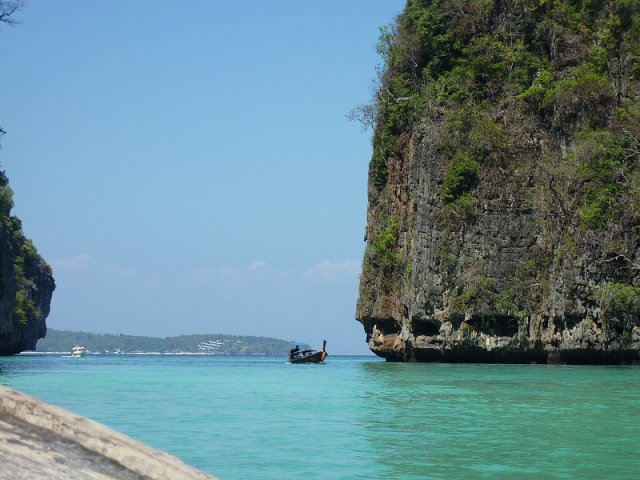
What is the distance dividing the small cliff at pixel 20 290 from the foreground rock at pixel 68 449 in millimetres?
50728

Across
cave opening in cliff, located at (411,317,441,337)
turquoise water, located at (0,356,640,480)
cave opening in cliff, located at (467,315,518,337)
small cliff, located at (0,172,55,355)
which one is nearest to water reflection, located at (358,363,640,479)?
turquoise water, located at (0,356,640,480)

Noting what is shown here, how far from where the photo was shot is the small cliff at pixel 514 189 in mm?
35312

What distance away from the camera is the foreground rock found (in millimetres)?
2537

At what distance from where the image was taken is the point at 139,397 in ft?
63.4

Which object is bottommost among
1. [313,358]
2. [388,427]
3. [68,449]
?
[388,427]

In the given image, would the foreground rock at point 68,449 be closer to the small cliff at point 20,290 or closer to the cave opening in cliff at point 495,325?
the cave opening in cliff at point 495,325

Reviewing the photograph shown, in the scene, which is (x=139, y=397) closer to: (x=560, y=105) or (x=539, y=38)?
(x=560, y=105)

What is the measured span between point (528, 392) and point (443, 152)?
22.5m

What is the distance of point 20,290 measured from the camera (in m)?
72.0

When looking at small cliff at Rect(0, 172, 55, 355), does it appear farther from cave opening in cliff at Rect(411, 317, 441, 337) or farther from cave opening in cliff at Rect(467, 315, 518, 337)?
cave opening in cliff at Rect(467, 315, 518, 337)

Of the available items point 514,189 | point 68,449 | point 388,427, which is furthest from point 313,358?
point 68,449

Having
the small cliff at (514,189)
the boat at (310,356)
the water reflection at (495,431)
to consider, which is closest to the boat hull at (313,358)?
the boat at (310,356)

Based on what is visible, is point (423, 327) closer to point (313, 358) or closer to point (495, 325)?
point (495, 325)

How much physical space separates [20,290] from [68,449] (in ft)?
241
